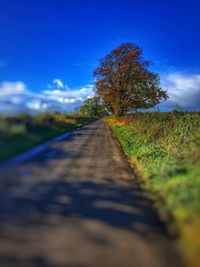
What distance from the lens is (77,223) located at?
631 cm

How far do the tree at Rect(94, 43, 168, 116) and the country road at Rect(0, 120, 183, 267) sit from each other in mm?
38134

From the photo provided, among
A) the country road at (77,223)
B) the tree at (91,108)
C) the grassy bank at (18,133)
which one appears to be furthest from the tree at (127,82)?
the tree at (91,108)

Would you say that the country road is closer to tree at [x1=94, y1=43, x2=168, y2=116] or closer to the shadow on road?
the shadow on road

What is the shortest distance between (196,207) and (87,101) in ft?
380

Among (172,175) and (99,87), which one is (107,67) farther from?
(172,175)

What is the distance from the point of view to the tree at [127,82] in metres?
47.2

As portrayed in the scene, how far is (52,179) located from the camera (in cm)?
992

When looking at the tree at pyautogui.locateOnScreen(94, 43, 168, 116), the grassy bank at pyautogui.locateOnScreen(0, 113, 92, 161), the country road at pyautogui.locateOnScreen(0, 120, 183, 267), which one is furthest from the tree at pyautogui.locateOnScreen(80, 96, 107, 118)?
the country road at pyautogui.locateOnScreen(0, 120, 183, 267)

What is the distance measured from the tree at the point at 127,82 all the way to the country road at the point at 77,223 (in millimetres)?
38134

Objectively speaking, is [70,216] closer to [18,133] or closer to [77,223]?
[77,223]

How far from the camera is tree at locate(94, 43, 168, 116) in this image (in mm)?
47188

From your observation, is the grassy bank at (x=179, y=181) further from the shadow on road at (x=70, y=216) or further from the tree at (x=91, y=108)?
the tree at (x=91, y=108)

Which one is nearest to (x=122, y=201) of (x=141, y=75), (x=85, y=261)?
(x=85, y=261)

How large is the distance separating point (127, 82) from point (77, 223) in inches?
1689
